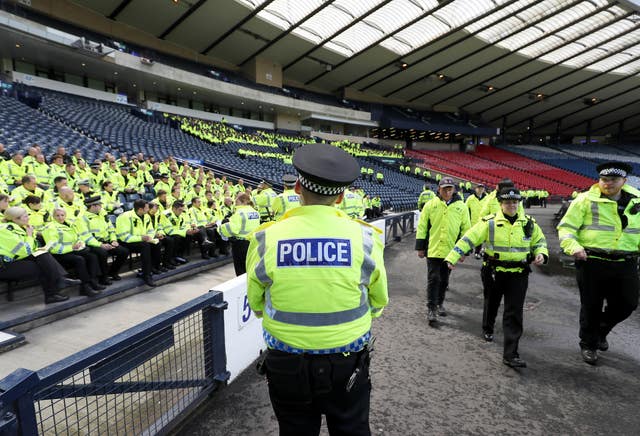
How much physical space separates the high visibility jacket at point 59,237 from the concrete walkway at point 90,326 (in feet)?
3.09

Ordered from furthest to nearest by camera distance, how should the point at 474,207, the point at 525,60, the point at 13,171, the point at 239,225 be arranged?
the point at 525,60 < the point at 474,207 < the point at 13,171 < the point at 239,225

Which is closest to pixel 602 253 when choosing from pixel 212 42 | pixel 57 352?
pixel 57 352

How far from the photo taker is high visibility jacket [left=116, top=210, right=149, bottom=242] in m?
5.54

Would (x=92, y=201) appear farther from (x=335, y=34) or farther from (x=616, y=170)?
(x=335, y=34)

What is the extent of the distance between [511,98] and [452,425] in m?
44.9

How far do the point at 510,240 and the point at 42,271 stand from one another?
18.4 ft

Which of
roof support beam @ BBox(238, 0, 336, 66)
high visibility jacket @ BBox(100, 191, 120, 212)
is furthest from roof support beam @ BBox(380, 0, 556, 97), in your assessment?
high visibility jacket @ BBox(100, 191, 120, 212)

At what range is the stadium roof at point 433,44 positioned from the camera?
23.1 m

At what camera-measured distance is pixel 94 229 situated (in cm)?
537

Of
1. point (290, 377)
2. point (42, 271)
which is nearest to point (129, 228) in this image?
point (42, 271)

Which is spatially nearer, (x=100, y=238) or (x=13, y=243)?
(x=13, y=243)

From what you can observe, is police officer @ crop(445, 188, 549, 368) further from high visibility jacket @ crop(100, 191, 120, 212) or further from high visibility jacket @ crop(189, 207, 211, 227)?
high visibility jacket @ crop(100, 191, 120, 212)

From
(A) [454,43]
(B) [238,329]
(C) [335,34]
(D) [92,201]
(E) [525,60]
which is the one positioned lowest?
(B) [238,329]

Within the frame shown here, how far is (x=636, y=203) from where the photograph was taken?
3289 millimetres
